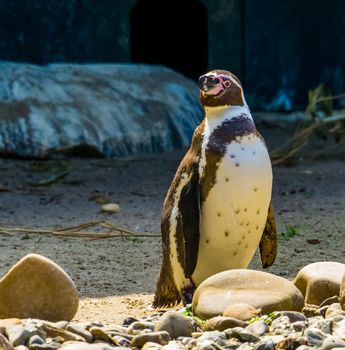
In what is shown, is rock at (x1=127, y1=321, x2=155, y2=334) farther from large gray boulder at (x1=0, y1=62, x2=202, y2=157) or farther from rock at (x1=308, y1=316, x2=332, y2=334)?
large gray boulder at (x1=0, y1=62, x2=202, y2=157)

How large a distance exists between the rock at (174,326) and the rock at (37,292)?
0.50 meters

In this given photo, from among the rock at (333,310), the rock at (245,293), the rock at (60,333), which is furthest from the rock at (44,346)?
the rock at (333,310)

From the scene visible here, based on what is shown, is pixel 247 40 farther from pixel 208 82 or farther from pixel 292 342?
pixel 292 342

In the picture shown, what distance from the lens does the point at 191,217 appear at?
506cm

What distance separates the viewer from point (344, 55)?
12.6 meters

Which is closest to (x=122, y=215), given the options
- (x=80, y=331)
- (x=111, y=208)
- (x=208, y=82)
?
(x=111, y=208)

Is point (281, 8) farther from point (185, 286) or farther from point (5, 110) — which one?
point (185, 286)

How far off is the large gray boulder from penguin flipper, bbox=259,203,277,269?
16.3 ft

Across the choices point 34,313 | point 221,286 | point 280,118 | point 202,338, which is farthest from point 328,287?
point 280,118

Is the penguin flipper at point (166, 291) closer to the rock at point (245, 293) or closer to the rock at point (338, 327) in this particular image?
the rock at point (245, 293)

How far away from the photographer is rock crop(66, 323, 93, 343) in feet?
13.5

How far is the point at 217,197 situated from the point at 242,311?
0.81 meters

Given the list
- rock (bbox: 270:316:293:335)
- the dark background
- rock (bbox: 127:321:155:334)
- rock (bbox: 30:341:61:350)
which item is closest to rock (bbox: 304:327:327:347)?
rock (bbox: 270:316:293:335)

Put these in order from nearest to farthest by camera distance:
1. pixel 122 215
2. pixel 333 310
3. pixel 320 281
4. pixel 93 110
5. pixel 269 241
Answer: pixel 333 310 < pixel 320 281 < pixel 269 241 < pixel 122 215 < pixel 93 110
